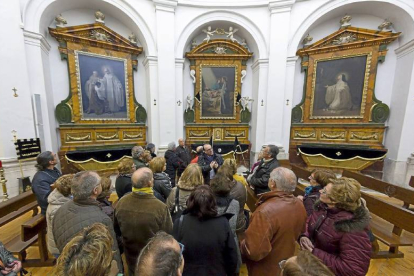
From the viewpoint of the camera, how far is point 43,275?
2393mm

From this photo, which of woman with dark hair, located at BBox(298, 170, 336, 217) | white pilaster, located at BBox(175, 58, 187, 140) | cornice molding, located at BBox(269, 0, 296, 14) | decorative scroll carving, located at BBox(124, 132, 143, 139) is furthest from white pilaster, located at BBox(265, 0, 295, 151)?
decorative scroll carving, located at BBox(124, 132, 143, 139)

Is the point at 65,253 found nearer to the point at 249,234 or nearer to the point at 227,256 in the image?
the point at 227,256

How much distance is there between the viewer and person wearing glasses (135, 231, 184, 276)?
76 centimetres

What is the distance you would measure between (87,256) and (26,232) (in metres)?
2.15

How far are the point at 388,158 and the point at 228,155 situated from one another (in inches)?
211

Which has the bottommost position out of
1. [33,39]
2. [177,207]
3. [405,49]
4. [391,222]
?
[391,222]

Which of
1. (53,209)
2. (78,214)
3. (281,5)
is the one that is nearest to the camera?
(78,214)

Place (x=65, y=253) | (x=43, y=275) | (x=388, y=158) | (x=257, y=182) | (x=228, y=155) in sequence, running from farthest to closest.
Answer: (x=228, y=155)
(x=388, y=158)
(x=257, y=182)
(x=43, y=275)
(x=65, y=253)

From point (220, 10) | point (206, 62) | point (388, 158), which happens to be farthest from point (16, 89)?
point (388, 158)

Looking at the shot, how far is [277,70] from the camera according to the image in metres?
6.45

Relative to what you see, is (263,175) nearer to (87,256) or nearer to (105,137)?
(87,256)

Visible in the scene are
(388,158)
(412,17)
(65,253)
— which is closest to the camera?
(65,253)

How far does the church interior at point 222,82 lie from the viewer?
214 inches

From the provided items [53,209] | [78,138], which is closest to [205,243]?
[53,209]
